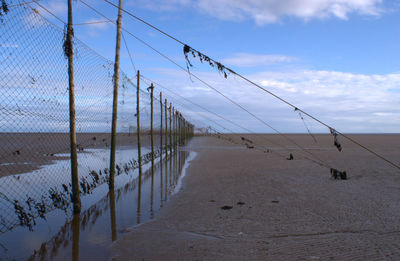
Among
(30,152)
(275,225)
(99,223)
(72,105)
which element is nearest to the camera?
(275,225)

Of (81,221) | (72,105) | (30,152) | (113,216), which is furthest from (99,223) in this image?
(30,152)

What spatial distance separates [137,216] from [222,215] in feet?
6.23

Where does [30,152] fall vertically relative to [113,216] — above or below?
above

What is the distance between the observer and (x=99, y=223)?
20.5 ft

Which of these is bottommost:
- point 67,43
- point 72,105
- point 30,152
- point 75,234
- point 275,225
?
point 75,234

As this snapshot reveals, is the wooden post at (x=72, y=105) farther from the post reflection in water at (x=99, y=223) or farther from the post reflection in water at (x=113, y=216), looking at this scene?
the post reflection in water at (x=113, y=216)

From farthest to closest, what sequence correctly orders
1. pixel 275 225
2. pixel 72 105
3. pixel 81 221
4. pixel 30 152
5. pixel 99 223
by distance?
pixel 30 152
pixel 72 105
pixel 81 221
pixel 99 223
pixel 275 225

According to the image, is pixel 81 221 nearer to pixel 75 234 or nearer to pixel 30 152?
pixel 75 234

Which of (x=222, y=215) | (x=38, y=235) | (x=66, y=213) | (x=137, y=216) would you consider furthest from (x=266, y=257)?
(x=66, y=213)

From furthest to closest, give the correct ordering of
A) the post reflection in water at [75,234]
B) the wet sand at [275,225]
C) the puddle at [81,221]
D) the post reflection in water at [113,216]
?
1. the post reflection in water at [113,216]
2. the puddle at [81,221]
3. the post reflection in water at [75,234]
4. the wet sand at [275,225]

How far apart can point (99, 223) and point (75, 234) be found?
0.70 metres

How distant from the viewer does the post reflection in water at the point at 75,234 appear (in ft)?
15.4

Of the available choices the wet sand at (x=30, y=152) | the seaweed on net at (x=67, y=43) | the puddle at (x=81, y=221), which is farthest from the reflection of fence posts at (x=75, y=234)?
the wet sand at (x=30, y=152)

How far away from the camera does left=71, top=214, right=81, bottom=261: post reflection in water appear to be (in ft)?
15.4
